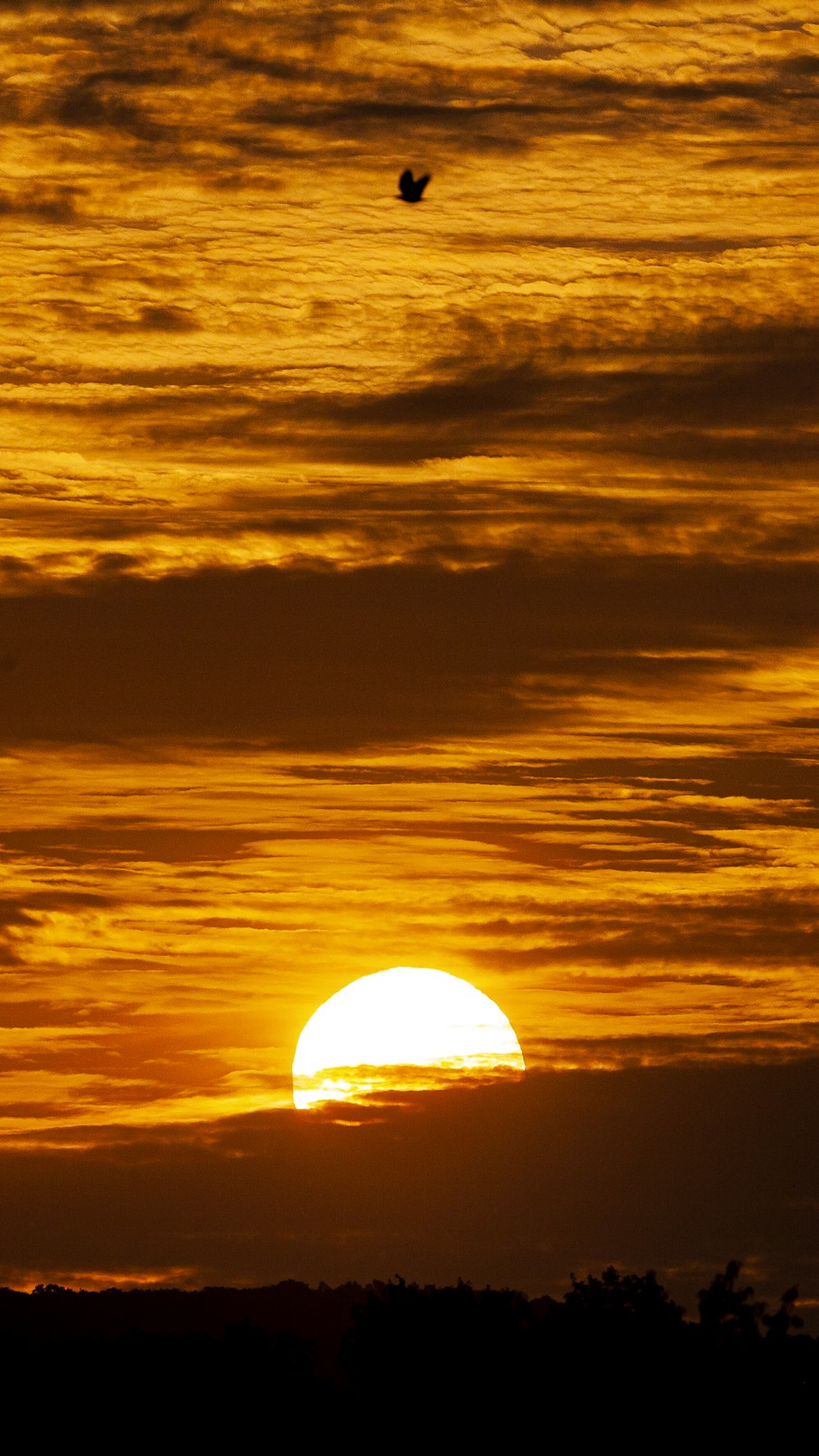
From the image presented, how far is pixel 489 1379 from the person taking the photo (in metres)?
73.6

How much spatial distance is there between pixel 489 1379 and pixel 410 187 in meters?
35.7

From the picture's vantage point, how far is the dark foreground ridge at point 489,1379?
232ft

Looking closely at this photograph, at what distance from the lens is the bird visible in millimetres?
53312

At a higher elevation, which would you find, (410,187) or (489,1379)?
(410,187)

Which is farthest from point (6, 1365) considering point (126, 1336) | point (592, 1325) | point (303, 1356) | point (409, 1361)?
point (592, 1325)

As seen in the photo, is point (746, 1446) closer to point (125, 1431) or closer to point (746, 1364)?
point (746, 1364)

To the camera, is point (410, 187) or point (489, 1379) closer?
point (410, 187)

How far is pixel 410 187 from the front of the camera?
2128 inches

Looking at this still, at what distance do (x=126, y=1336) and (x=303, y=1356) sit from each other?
12.5 m

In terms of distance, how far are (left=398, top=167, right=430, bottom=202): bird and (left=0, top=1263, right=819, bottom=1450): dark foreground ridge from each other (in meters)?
31.8

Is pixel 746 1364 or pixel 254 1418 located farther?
pixel 254 1418

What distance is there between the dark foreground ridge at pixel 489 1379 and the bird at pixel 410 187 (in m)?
31.8

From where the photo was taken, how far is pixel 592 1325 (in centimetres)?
7288

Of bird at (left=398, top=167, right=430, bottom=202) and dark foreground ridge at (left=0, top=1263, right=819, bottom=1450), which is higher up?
bird at (left=398, top=167, right=430, bottom=202)
